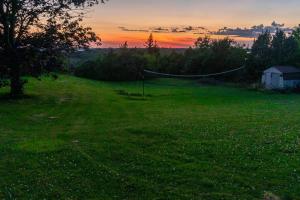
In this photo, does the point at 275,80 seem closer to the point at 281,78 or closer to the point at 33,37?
the point at 281,78

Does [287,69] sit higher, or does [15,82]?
[287,69]

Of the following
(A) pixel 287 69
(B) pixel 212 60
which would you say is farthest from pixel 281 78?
(B) pixel 212 60

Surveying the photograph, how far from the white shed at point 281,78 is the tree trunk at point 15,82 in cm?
3464

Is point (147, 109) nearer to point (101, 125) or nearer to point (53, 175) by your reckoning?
point (101, 125)

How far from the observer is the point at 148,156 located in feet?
60.3

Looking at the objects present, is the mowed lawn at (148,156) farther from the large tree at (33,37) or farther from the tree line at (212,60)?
the tree line at (212,60)

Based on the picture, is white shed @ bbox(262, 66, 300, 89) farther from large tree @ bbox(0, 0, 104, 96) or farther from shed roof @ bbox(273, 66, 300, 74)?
large tree @ bbox(0, 0, 104, 96)

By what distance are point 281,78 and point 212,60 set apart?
56.8 ft

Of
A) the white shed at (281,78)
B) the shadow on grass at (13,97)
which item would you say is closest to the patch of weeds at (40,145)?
the shadow on grass at (13,97)

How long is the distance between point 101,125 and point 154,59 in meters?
55.8

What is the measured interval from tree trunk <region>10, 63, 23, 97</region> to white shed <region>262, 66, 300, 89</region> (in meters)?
34.6

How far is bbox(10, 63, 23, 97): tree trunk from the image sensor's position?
134 ft

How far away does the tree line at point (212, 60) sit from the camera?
7181cm

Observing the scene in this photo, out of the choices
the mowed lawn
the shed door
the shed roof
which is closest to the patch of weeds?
the mowed lawn
